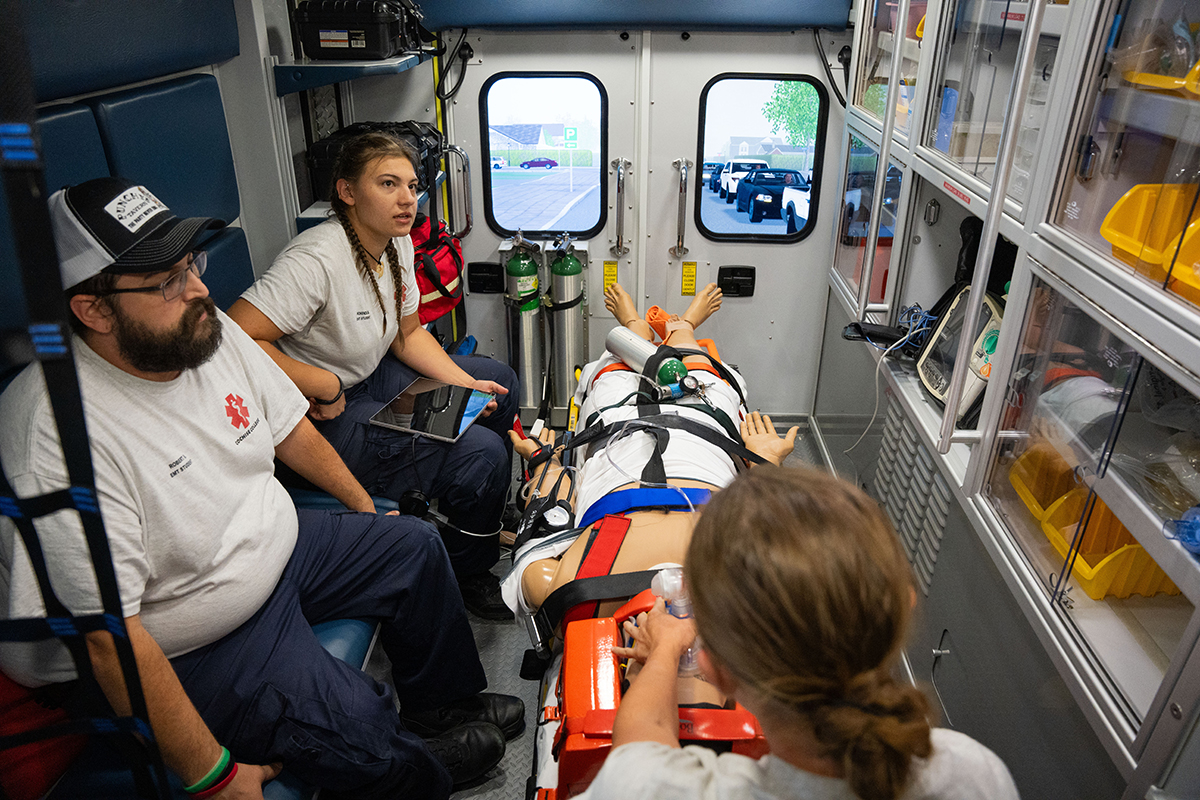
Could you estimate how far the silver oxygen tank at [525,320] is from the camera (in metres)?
4.12

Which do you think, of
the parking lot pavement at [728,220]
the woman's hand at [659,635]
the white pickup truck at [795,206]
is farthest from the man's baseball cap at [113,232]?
the white pickup truck at [795,206]

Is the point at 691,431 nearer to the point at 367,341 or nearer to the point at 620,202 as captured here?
the point at 367,341

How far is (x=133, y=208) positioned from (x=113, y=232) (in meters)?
0.09

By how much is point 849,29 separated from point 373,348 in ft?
9.05

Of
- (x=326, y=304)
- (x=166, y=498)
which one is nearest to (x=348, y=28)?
(x=326, y=304)

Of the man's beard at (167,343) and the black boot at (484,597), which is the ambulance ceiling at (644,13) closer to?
the man's beard at (167,343)

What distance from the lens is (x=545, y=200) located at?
4.42 m

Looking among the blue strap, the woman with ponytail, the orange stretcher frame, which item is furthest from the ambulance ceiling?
the woman with ponytail

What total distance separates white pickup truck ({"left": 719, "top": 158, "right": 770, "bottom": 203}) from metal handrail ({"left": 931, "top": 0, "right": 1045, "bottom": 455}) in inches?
92.9

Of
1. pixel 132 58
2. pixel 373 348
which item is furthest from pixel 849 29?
pixel 132 58

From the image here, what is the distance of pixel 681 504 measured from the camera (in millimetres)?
2182

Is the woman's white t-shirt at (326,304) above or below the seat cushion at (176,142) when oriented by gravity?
below

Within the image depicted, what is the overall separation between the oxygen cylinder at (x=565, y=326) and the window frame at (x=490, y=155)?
0.22 m

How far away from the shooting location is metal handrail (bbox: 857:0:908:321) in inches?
109
